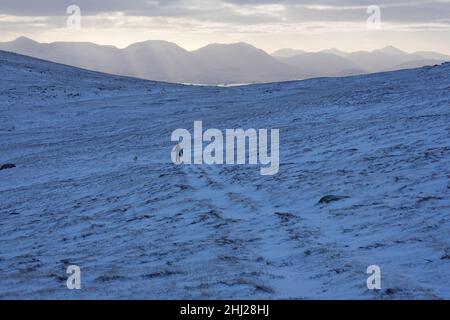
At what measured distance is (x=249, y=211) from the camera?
32.7 feet

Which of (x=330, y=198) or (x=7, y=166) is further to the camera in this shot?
(x=7, y=166)

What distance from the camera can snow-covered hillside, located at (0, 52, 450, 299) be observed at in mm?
6941

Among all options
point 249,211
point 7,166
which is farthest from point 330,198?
point 7,166

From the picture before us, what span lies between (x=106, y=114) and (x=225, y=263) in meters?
20.1

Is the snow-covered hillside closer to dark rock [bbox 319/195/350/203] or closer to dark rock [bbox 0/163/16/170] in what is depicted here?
dark rock [bbox 319/195/350/203]

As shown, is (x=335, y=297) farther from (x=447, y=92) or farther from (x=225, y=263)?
(x=447, y=92)

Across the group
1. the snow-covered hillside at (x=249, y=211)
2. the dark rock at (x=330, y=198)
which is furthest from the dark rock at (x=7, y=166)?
the dark rock at (x=330, y=198)

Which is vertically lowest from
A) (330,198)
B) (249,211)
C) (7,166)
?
(7,166)

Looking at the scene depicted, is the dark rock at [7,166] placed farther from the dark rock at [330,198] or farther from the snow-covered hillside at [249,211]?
the dark rock at [330,198]

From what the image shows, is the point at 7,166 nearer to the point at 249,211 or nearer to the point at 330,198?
the point at 249,211

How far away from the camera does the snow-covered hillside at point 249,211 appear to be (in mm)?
6941

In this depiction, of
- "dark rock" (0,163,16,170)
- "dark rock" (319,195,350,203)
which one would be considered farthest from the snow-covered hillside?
"dark rock" (0,163,16,170)
